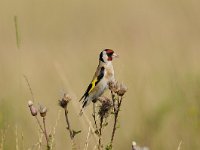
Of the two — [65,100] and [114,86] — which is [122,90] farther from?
[65,100]

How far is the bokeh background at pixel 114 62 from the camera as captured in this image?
7602mm

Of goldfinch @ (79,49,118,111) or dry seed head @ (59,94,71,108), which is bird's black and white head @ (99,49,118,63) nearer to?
goldfinch @ (79,49,118,111)

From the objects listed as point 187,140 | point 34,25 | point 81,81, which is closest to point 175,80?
point 187,140

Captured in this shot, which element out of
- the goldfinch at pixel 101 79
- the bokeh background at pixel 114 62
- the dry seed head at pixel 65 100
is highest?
the dry seed head at pixel 65 100

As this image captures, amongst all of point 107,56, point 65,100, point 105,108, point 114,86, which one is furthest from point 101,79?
point 65,100

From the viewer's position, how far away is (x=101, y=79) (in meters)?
6.33

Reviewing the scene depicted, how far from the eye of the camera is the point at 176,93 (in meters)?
7.74

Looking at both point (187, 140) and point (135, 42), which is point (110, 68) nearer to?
point (187, 140)

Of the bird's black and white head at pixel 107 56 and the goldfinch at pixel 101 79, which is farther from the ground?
the bird's black and white head at pixel 107 56

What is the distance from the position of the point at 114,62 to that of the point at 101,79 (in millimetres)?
6435

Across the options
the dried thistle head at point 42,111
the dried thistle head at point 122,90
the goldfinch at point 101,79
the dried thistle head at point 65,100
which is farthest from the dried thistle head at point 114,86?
the goldfinch at point 101,79

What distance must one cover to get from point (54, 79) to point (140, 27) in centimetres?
538

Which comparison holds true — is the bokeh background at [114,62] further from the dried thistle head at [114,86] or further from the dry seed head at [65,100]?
the dried thistle head at [114,86]

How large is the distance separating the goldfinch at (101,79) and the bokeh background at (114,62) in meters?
0.12
